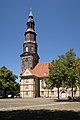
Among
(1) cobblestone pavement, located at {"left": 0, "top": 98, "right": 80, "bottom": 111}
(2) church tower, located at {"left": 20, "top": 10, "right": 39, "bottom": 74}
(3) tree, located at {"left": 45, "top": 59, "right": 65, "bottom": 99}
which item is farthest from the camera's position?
(2) church tower, located at {"left": 20, "top": 10, "right": 39, "bottom": 74}

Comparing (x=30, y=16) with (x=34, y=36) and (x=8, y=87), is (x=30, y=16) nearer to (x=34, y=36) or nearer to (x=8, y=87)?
(x=34, y=36)

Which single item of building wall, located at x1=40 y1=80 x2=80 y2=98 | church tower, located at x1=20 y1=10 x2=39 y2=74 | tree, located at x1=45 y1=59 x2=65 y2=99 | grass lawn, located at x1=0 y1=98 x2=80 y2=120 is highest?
church tower, located at x1=20 y1=10 x2=39 y2=74

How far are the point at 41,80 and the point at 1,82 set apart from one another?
52.2ft

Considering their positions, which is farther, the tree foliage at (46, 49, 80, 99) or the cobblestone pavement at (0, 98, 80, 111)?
the tree foliage at (46, 49, 80, 99)

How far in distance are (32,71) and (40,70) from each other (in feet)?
11.3

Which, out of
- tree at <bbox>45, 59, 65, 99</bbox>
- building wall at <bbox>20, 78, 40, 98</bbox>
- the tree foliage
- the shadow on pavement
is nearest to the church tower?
building wall at <bbox>20, 78, 40, 98</bbox>

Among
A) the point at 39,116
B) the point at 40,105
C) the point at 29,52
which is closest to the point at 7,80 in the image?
the point at 29,52

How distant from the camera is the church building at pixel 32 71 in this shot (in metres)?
76.1

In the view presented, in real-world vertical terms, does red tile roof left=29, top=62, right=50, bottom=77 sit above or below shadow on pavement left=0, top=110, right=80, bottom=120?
above

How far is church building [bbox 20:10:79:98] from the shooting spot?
7606 cm

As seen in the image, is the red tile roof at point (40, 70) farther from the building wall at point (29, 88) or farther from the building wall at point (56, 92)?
the building wall at point (29, 88)

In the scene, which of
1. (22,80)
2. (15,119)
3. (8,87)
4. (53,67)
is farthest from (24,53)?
(15,119)

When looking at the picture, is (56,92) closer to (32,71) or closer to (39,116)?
(32,71)

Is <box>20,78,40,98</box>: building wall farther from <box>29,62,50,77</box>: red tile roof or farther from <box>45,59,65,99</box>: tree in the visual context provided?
<box>45,59,65,99</box>: tree
